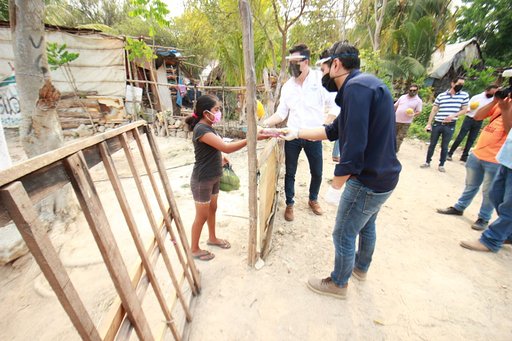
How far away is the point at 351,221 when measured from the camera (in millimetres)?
1778

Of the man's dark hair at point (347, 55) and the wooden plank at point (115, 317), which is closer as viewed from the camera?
the wooden plank at point (115, 317)

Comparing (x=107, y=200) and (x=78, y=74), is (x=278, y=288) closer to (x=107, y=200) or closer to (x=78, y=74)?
(x=107, y=200)

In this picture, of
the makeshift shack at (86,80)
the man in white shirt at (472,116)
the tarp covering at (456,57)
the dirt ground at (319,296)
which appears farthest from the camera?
the tarp covering at (456,57)

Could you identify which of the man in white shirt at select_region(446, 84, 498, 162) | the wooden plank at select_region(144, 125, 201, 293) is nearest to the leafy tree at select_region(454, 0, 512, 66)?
the man in white shirt at select_region(446, 84, 498, 162)

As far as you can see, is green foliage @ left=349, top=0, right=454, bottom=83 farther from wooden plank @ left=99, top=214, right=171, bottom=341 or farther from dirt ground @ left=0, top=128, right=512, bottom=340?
wooden plank @ left=99, top=214, right=171, bottom=341

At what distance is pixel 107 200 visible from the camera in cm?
417

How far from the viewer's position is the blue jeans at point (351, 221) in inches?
66.6

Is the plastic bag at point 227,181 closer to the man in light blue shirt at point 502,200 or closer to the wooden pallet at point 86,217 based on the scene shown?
the wooden pallet at point 86,217

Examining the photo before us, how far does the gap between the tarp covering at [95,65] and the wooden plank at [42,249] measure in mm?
10121

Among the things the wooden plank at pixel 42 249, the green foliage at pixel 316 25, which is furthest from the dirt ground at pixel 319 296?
the green foliage at pixel 316 25

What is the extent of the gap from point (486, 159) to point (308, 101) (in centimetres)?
232

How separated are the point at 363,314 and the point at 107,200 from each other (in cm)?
424

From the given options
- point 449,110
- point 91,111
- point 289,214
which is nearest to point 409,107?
point 449,110

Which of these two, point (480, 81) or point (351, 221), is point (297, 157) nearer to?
point (351, 221)
